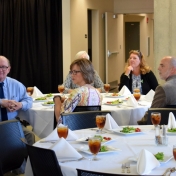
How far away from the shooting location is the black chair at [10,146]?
3771 mm

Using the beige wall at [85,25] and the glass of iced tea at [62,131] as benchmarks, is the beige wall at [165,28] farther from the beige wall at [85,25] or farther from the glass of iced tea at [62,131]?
the glass of iced tea at [62,131]

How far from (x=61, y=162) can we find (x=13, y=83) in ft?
8.44

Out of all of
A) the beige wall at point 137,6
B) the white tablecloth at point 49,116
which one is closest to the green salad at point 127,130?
the white tablecloth at point 49,116

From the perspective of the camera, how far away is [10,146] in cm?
384

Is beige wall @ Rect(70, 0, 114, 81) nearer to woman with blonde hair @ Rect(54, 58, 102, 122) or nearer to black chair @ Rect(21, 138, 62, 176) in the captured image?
woman with blonde hair @ Rect(54, 58, 102, 122)

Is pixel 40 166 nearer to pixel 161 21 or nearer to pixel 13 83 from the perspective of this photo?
pixel 13 83

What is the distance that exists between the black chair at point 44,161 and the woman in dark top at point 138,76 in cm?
429

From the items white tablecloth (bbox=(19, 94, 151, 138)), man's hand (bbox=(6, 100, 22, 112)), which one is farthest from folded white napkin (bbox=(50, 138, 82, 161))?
white tablecloth (bbox=(19, 94, 151, 138))

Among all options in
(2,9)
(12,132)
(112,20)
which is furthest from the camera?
(112,20)

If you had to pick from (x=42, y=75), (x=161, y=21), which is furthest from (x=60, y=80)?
(x=161, y=21)

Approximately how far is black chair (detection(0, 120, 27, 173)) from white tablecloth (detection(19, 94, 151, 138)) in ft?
4.48

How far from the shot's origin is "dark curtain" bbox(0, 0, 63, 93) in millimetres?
10945

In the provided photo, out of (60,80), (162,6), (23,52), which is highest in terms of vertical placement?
(162,6)

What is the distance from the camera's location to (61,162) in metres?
2.82
